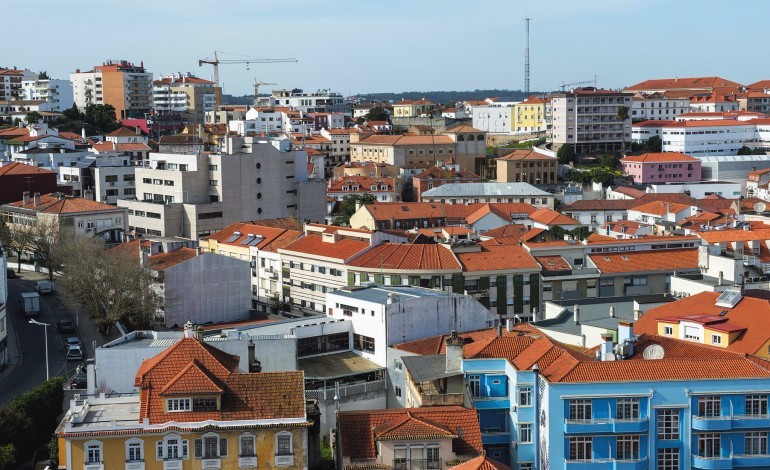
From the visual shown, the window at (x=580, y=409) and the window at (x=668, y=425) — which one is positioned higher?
the window at (x=580, y=409)

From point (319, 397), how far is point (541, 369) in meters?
7.38

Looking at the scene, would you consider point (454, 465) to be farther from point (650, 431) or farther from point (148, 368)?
point (148, 368)

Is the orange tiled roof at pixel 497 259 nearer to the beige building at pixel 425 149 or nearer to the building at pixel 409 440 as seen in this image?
the building at pixel 409 440

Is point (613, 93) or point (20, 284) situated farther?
point (613, 93)

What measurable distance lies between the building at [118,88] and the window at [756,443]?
383 feet

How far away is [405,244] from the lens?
4794 cm

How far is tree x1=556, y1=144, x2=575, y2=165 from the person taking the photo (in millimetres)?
109188

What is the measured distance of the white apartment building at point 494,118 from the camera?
137825 millimetres

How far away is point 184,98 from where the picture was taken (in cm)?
14875

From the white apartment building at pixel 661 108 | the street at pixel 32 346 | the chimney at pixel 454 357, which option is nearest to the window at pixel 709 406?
the chimney at pixel 454 357

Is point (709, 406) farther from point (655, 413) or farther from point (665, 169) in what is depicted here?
point (665, 169)

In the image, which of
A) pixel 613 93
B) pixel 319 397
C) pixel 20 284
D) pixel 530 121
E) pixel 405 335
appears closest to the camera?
pixel 319 397

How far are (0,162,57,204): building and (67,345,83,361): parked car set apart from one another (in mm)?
28740

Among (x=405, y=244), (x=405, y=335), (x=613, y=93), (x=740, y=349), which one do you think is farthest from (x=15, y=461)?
(x=613, y=93)
